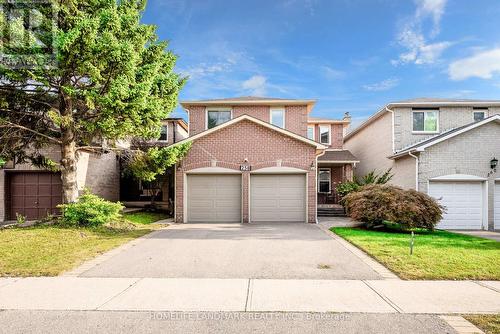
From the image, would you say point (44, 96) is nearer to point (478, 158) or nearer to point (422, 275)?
point (422, 275)

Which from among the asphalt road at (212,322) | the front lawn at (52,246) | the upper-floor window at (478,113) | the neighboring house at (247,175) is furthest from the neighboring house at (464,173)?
the front lawn at (52,246)

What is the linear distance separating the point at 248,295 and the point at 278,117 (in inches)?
586

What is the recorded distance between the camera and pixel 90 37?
373 inches

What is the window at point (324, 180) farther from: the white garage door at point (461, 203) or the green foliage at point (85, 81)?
the green foliage at point (85, 81)

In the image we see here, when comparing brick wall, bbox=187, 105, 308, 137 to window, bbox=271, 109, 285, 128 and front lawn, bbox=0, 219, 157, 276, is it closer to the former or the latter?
window, bbox=271, 109, 285, 128

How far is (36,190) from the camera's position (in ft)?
47.8

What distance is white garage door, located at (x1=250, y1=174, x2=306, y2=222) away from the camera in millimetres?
14391

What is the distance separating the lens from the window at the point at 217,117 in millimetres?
18609

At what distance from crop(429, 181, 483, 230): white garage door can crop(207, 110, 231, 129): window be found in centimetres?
1226

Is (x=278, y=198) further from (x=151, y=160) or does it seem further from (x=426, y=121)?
(x=426, y=121)

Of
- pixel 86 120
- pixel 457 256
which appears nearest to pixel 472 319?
pixel 457 256

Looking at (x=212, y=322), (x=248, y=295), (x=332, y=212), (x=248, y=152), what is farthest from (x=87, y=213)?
(x=332, y=212)

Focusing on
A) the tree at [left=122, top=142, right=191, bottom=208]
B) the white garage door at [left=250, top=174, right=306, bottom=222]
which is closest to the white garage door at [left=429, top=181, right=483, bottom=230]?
the white garage door at [left=250, top=174, right=306, bottom=222]

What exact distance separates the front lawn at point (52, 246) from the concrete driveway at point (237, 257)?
Result: 77 centimetres
